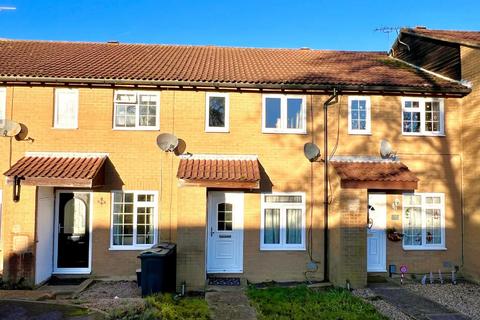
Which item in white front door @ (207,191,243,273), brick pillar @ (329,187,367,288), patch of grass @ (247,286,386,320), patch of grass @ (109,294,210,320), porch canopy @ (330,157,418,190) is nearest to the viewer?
patch of grass @ (109,294,210,320)

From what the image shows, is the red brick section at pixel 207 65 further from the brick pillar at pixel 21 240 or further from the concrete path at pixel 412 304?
the concrete path at pixel 412 304

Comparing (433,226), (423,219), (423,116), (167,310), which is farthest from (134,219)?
(423,116)

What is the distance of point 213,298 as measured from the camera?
8922 millimetres

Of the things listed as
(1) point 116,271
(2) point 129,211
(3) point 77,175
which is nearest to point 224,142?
(2) point 129,211

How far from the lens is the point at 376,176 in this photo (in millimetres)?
10461

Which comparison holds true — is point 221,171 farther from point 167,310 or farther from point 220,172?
point 167,310

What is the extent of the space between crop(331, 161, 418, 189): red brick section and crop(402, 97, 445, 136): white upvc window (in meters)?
1.45

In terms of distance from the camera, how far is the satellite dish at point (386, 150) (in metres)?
11.1

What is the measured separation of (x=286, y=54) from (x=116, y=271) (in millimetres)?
10262

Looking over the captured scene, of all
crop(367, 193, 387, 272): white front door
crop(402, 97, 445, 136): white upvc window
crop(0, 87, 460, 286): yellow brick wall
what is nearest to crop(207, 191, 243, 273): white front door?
crop(0, 87, 460, 286): yellow brick wall

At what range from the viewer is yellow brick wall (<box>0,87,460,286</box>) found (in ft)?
35.8

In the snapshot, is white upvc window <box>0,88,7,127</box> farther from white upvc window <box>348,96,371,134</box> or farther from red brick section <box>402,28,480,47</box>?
red brick section <box>402,28,480,47</box>

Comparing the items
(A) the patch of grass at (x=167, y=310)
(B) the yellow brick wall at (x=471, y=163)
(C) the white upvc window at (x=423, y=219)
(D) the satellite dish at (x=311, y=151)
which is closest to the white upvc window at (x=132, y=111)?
(D) the satellite dish at (x=311, y=151)

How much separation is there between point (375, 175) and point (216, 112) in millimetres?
4858
